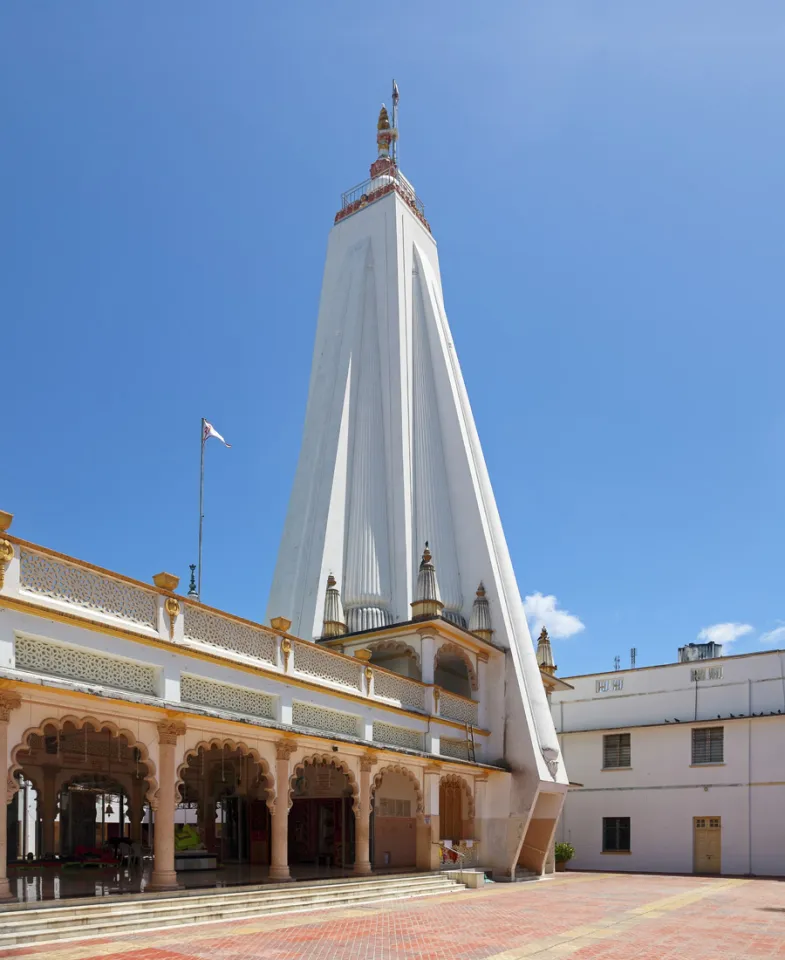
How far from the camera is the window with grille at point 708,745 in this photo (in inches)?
1293

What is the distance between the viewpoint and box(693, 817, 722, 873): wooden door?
3155 cm

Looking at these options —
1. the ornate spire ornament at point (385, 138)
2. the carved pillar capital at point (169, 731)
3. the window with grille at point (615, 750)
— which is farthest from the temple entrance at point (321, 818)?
the ornate spire ornament at point (385, 138)

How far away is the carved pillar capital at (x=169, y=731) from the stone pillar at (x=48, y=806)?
827 cm

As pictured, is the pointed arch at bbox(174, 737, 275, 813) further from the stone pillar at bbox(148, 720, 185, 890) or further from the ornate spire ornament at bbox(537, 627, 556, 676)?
the ornate spire ornament at bbox(537, 627, 556, 676)

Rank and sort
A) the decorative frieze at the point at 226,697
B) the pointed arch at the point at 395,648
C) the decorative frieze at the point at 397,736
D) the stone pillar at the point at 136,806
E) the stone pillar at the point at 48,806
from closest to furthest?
1. the decorative frieze at the point at 226,697
2. the decorative frieze at the point at 397,736
3. the stone pillar at the point at 48,806
4. the stone pillar at the point at 136,806
5. the pointed arch at the point at 395,648

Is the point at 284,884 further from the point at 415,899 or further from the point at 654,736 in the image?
the point at 654,736

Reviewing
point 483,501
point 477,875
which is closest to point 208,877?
point 477,875

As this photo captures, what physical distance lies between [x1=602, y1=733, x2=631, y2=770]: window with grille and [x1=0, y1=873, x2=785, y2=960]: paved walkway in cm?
1431

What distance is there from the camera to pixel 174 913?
1366cm

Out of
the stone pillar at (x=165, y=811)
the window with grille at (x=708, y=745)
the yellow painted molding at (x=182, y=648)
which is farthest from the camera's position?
the window with grille at (x=708, y=745)

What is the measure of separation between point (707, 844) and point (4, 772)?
92.4ft

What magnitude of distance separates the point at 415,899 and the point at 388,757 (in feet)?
10.5

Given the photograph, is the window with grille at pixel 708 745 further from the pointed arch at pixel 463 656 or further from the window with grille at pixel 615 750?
the pointed arch at pixel 463 656

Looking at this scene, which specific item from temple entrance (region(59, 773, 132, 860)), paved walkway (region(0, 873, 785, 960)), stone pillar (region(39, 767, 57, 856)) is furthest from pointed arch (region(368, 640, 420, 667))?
stone pillar (region(39, 767, 57, 856))
